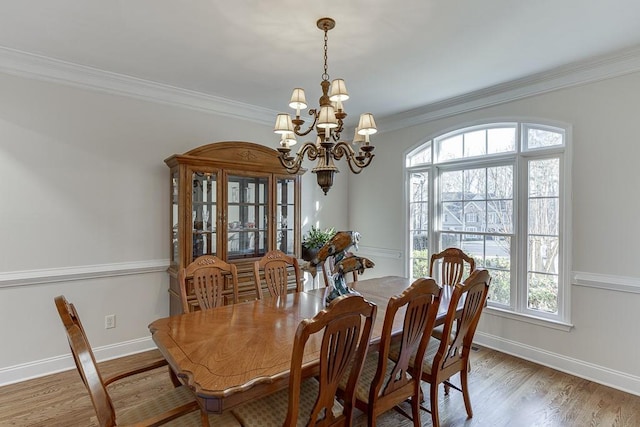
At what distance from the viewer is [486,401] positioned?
254 centimetres

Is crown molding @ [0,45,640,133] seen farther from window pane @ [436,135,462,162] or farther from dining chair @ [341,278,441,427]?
dining chair @ [341,278,441,427]

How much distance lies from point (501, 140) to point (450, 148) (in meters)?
0.58

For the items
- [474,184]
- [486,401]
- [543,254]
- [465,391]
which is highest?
[474,184]

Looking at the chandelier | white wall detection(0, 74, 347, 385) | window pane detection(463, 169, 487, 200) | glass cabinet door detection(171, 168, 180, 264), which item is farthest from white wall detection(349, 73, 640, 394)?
white wall detection(0, 74, 347, 385)

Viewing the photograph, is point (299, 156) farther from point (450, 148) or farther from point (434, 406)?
point (450, 148)

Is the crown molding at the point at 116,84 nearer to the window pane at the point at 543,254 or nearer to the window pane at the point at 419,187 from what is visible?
the window pane at the point at 419,187

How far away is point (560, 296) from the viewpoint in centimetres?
312

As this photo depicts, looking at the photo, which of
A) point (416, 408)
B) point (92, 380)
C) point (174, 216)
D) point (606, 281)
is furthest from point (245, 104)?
point (606, 281)

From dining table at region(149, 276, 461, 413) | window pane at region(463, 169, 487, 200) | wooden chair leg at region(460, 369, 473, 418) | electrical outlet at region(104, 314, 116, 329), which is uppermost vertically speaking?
window pane at region(463, 169, 487, 200)

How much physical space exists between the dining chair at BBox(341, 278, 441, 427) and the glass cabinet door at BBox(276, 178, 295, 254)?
214cm

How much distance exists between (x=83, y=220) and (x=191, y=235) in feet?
3.21

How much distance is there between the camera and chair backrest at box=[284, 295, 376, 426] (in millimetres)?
1292

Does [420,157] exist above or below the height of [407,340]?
above

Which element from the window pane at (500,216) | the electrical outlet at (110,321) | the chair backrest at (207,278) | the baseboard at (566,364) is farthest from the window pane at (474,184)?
the electrical outlet at (110,321)
